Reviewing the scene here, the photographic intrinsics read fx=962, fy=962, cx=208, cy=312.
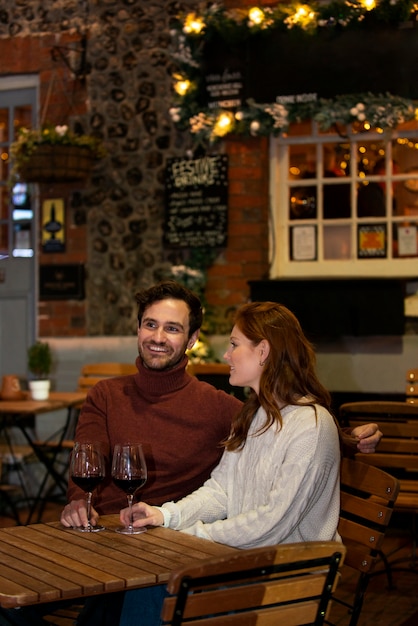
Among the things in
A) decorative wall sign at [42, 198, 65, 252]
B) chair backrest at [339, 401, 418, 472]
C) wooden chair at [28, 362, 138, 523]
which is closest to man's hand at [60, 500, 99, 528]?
chair backrest at [339, 401, 418, 472]

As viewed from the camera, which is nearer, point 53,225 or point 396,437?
point 396,437

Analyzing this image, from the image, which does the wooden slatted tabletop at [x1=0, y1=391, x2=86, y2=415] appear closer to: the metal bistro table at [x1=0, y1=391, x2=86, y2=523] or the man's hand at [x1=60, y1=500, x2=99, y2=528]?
the metal bistro table at [x1=0, y1=391, x2=86, y2=523]

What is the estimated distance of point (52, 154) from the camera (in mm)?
6387

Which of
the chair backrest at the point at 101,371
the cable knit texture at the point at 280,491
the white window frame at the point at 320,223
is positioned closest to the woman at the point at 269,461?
the cable knit texture at the point at 280,491

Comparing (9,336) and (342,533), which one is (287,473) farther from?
(9,336)

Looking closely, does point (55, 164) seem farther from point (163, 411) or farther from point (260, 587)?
point (260, 587)

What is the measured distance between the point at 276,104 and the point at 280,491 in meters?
4.15

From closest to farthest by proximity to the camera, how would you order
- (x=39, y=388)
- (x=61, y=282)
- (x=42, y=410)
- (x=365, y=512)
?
(x=365, y=512) < (x=42, y=410) < (x=39, y=388) < (x=61, y=282)

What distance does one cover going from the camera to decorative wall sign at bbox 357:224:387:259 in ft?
20.5

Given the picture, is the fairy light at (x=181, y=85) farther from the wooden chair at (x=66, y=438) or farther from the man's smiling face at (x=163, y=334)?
the man's smiling face at (x=163, y=334)

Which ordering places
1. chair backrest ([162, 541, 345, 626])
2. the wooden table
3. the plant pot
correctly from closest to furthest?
chair backrest ([162, 541, 345, 626]), the wooden table, the plant pot

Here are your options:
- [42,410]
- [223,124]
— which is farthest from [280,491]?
[223,124]

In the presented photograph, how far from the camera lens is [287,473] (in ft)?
7.96

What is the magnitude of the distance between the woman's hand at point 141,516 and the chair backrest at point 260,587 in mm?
705
